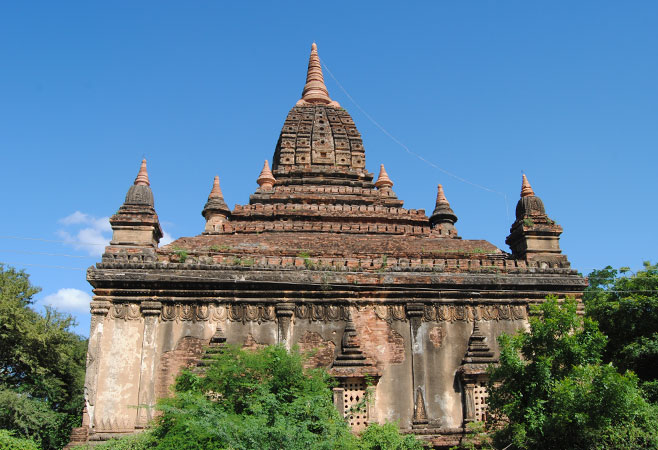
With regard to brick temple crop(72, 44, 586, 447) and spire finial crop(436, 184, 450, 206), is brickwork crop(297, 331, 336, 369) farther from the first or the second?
spire finial crop(436, 184, 450, 206)

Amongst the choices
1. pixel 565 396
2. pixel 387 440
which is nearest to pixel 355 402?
pixel 387 440

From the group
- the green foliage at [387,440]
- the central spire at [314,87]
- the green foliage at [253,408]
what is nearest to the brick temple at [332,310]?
the green foliage at [387,440]

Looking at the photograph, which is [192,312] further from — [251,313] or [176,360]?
[251,313]

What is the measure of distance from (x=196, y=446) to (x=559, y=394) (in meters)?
7.92

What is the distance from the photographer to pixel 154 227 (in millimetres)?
20547

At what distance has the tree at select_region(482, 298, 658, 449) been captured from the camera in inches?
526

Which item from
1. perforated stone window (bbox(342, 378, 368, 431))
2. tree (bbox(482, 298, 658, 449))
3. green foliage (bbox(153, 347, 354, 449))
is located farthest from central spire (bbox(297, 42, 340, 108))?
tree (bbox(482, 298, 658, 449))

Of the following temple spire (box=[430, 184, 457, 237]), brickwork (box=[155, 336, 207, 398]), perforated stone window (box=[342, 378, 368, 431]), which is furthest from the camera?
temple spire (box=[430, 184, 457, 237])

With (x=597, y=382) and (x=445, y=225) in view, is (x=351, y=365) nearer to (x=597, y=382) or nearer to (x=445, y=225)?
(x=597, y=382)

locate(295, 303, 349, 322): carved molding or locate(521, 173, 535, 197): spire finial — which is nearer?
locate(295, 303, 349, 322): carved molding

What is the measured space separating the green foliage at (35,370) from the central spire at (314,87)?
17.1 meters

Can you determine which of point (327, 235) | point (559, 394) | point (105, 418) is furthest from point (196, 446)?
point (327, 235)

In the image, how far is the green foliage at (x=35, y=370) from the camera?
81.4 ft

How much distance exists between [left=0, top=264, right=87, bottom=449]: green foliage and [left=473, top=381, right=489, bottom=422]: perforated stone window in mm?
17078
